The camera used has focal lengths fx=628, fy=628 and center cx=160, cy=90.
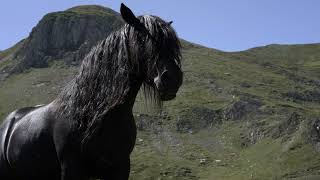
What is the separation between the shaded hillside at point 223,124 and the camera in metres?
53.2

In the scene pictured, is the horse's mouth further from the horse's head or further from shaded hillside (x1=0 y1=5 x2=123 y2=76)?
shaded hillside (x1=0 y1=5 x2=123 y2=76)

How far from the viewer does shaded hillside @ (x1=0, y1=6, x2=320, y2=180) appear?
2095 inches

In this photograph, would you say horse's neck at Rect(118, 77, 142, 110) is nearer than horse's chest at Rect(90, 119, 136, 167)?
No

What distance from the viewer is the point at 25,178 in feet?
19.7

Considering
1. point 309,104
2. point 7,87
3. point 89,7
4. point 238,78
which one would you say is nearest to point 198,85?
point 238,78

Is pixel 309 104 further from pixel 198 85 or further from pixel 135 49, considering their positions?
pixel 135 49

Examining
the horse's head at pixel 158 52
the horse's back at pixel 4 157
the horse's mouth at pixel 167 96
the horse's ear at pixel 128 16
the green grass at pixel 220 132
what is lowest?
the green grass at pixel 220 132

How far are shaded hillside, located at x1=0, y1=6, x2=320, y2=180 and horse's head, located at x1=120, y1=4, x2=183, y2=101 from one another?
84.3ft

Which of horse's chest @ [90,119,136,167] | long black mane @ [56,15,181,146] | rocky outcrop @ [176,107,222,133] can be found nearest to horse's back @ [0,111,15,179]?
long black mane @ [56,15,181,146]

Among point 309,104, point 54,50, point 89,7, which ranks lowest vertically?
point 309,104

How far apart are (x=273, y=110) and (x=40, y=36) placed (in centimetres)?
6338

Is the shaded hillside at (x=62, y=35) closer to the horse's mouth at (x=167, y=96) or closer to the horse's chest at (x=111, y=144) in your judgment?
the horse's chest at (x=111, y=144)

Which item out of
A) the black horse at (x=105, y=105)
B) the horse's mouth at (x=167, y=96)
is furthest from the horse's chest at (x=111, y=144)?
the horse's mouth at (x=167, y=96)

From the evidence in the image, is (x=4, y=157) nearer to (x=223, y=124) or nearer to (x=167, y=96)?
(x=167, y=96)
